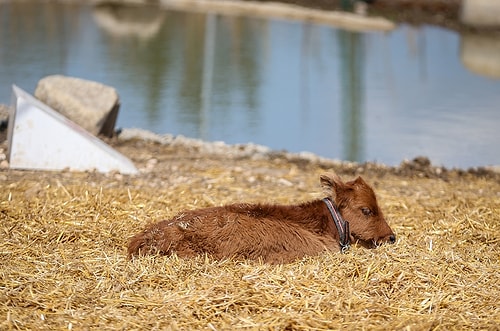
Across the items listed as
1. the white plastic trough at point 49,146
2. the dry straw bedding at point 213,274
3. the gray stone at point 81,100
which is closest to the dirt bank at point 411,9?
the gray stone at point 81,100

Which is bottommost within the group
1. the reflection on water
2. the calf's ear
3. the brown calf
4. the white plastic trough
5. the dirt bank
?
the reflection on water

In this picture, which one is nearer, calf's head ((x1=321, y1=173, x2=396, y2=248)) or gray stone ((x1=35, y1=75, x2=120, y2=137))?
calf's head ((x1=321, y1=173, x2=396, y2=248))

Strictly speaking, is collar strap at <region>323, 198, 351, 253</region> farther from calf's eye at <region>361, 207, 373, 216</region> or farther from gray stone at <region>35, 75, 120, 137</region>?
gray stone at <region>35, 75, 120, 137</region>

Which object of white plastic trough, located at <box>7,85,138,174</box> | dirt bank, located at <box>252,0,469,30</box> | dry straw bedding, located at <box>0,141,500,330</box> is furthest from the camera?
dirt bank, located at <box>252,0,469,30</box>

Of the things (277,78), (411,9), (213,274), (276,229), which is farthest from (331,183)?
(411,9)

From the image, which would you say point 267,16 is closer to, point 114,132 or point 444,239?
point 114,132

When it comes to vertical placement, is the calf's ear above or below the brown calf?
above

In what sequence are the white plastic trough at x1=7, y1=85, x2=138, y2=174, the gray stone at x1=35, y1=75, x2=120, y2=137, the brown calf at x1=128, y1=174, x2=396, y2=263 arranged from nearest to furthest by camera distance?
the brown calf at x1=128, y1=174, x2=396, y2=263, the white plastic trough at x1=7, y1=85, x2=138, y2=174, the gray stone at x1=35, y1=75, x2=120, y2=137

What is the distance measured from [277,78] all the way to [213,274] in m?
12.6

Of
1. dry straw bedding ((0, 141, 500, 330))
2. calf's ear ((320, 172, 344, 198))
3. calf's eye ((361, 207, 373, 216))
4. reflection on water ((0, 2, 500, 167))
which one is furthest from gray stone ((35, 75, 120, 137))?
calf's eye ((361, 207, 373, 216))

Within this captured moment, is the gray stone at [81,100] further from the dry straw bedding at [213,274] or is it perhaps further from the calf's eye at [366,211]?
the calf's eye at [366,211]

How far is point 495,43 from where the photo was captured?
2398 centimetres

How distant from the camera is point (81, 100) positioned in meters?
11.0

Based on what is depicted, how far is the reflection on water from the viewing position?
1377 cm
